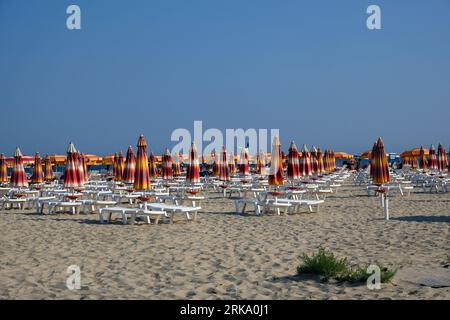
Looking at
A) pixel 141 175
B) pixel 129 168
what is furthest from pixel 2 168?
pixel 141 175

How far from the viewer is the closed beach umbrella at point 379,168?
10.8 meters

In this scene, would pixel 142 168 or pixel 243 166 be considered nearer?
pixel 142 168

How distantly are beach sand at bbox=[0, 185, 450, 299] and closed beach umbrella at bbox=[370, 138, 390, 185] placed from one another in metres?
0.76

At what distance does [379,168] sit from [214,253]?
578 cm

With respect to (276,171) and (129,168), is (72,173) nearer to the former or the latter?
(129,168)

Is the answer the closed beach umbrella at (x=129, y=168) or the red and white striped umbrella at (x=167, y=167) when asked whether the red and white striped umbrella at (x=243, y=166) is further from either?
the closed beach umbrella at (x=129, y=168)

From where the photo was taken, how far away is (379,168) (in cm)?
1084

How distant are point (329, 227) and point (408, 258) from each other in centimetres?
284

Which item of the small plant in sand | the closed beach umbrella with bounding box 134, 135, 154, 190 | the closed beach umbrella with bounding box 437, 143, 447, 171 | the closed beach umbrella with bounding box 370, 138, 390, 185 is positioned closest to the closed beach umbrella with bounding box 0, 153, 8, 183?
the closed beach umbrella with bounding box 134, 135, 154, 190

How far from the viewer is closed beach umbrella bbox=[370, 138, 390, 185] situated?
35.4 ft

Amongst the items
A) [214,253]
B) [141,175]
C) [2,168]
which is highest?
[2,168]

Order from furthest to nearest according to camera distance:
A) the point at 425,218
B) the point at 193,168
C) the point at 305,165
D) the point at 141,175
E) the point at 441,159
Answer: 1. the point at 441,159
2. the point at 305,165
3. the point at 193,168
4. the point at 141,175
5. the point at 425,218
